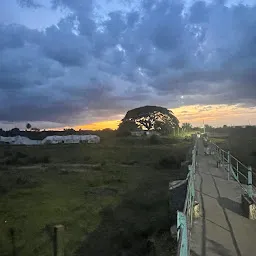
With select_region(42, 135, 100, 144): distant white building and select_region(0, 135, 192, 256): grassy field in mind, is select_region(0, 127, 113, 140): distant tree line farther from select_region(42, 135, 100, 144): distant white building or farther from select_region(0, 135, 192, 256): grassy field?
select_region(0, 135, 192, 256): grassy field

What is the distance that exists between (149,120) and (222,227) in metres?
90.9

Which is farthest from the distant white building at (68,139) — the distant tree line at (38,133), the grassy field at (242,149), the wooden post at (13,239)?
the wooden post at (13,239)

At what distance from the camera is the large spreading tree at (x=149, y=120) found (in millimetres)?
95062

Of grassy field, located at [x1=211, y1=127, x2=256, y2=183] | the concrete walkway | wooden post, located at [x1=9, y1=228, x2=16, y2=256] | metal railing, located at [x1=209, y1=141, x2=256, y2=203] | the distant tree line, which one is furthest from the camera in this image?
the distant tree line

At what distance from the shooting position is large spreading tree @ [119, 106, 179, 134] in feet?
312

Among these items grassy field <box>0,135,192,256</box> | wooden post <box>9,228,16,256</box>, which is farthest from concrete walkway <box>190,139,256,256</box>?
wooden post <box>9,228,16,256</box>

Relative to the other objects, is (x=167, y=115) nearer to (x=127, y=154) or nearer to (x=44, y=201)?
(x=127, y=154)

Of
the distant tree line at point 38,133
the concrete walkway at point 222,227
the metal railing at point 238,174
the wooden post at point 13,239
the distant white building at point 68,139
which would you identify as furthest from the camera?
the distant tree line at point 38,133

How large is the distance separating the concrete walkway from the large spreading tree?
83.3 m

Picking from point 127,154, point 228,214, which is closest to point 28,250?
point 228,214

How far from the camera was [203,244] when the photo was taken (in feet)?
17.9

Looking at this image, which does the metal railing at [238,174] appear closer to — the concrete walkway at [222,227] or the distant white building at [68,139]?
the concrete walkway at [222,227]

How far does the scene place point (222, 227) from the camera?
6430 mm

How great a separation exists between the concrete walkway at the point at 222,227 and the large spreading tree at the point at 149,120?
3279 inches
